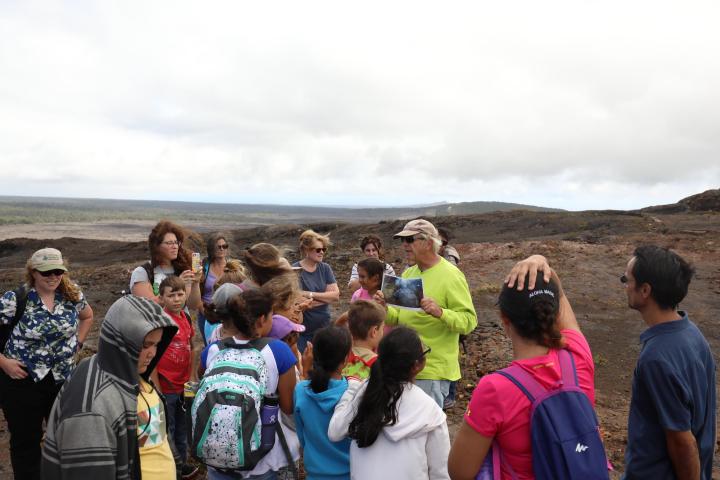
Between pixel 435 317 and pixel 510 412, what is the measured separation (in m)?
1.89

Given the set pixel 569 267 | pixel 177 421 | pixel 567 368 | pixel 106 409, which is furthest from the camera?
pixel 569 267

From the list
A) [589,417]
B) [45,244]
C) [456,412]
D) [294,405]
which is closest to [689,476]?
[589,417]

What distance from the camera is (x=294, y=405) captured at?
9.83ft

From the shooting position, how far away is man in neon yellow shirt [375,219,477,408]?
3.93 meters

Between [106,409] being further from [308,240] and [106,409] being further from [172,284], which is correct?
[308,240]

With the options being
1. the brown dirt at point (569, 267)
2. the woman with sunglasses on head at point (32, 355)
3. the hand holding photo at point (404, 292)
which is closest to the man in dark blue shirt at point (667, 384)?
the hand holding photo at point (404, 292)

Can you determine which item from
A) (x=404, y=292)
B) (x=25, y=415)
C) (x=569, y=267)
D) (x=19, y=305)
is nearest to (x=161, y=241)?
(x=19, y=305)

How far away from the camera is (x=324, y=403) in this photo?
9.37ft

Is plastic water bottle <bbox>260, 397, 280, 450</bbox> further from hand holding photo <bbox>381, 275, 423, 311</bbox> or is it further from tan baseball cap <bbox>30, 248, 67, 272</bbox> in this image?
tan baseball cap <bbox>30, 248, 67, 272</bbox>

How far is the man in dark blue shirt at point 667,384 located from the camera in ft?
7.72

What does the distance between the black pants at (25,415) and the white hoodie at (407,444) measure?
256 cm

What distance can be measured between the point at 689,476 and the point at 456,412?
12.1 feet

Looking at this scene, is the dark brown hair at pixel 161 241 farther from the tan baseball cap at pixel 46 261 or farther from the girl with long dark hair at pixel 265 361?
the girl with long dark hair at pixel 265 361

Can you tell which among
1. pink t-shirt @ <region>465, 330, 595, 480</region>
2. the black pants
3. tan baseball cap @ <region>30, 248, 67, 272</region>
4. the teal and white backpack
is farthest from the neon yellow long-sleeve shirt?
the black pants
